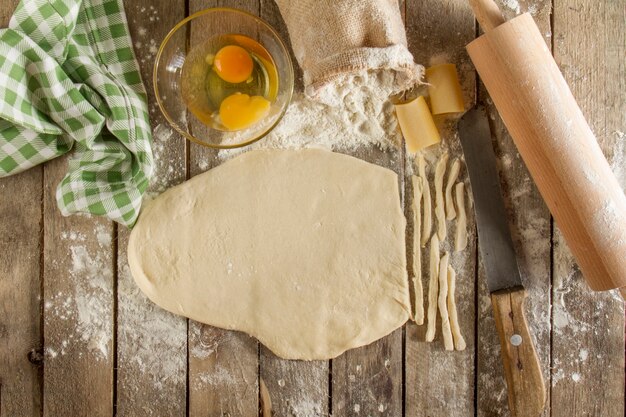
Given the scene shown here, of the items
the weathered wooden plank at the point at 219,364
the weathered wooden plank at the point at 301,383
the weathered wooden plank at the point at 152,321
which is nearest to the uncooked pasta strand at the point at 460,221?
the weathered wooden plank at the point at 301,383

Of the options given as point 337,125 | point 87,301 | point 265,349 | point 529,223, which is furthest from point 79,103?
point 529,223

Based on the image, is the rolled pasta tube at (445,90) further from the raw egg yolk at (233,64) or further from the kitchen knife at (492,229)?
the raw egg yolk at (233,64)

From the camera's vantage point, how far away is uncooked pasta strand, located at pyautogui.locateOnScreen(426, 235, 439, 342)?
3.80 feet

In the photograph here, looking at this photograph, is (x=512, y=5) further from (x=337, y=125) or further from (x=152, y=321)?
(x=152, y=321)

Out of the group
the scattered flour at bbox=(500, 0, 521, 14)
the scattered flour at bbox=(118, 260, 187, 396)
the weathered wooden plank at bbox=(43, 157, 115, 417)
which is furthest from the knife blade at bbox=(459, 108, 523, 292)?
the weathered wooden plank at bbox=(43, 157, 115, 417)

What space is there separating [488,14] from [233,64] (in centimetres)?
51

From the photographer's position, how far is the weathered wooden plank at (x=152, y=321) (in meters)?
1.18

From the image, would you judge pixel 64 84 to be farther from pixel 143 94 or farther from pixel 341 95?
pixel 341 95

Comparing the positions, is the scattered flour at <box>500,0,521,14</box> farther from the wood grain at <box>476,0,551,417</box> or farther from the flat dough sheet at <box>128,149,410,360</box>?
A: the flat dough sheet at <box>128,149,410,360</box>

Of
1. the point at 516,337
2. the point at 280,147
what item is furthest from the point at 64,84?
the point at 516,337

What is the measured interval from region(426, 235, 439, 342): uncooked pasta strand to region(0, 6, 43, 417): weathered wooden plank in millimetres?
853

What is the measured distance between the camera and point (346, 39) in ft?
3.41

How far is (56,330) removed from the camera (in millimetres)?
1202

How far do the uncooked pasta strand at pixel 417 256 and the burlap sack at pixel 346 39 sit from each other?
0.24 metres
